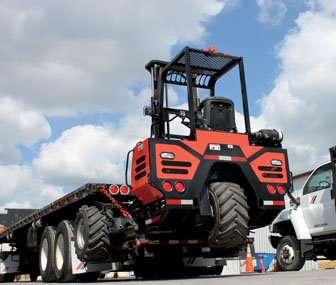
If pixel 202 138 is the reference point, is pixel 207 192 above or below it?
below

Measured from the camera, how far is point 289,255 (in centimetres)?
983

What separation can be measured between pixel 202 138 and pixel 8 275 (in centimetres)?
971

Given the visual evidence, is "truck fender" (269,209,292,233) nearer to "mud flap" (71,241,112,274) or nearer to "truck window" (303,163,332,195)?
"truck window" (303,163,332,195)

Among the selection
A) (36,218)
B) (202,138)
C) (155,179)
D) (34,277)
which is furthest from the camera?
(34,277)

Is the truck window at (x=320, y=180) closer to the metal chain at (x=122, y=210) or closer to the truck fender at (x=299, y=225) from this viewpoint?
the truck fender at (x=299, y=225)

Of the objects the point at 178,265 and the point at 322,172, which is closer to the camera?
the point at 178,265

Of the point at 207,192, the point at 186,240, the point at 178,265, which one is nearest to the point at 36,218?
the point at 178,265

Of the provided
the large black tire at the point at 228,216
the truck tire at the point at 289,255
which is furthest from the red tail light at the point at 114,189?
the truck tire at the point at 289,255

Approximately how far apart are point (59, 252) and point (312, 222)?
5.12 meters

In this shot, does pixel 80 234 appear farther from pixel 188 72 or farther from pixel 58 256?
pixel 188 72

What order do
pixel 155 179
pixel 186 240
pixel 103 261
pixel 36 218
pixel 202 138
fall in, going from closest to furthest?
pixel 155 179, pixel 202 138, pixel 186 240, pixel 103 261, pixel 36 218

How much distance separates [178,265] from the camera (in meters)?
8.21

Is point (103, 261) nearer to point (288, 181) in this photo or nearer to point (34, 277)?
point (288, 181)

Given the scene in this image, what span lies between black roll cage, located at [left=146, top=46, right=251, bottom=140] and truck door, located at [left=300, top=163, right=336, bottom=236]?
307 cm
